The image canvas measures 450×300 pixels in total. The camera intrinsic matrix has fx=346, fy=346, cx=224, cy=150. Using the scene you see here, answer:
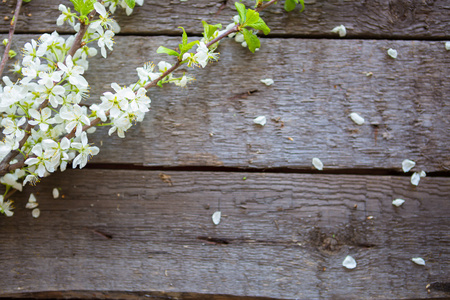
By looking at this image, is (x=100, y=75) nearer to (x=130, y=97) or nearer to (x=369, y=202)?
(x=130, y=97)

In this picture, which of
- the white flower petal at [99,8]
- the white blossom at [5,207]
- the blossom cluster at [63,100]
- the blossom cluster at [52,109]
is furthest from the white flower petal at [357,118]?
the white blossom at [5,207]

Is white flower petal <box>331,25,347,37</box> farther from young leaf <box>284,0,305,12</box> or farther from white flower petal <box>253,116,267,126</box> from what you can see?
white flower petal <box>253,116,267,126</box>

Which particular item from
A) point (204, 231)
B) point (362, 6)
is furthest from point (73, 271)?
point (362, 6)

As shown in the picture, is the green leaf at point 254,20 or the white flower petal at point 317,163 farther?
the white flower petal at point 317,163

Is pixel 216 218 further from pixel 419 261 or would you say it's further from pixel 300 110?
Answer: pixel 419 261

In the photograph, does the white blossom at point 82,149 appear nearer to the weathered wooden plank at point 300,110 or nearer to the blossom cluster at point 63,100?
the blossom cluster at point 63,100

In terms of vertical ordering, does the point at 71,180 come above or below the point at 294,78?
below
